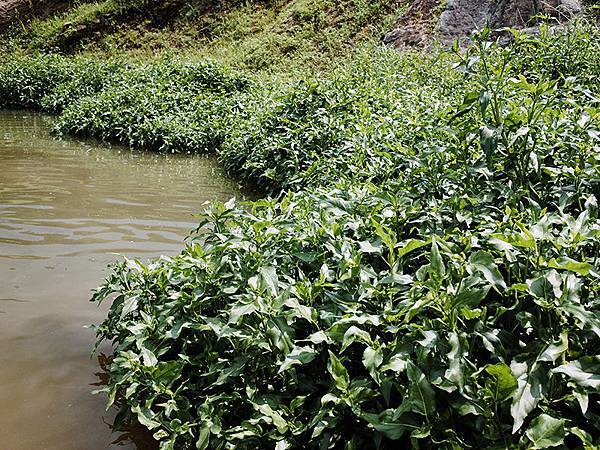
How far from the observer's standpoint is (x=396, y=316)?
2.12 metres

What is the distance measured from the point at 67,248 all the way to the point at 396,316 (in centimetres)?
347

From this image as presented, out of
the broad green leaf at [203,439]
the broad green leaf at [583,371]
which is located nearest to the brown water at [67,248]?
the broad green leaf at [203,439]

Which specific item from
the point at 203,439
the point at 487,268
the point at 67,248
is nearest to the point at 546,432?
the point at 487,268

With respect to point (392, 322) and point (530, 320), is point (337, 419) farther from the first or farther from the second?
point (530, 320)

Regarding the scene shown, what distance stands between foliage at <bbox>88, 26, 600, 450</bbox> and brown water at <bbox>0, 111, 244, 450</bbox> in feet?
1.17

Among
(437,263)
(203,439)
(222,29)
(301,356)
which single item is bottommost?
(203,439)

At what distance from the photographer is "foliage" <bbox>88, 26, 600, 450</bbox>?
1.88 m

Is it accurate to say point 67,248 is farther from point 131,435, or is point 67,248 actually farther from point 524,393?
point 524,393

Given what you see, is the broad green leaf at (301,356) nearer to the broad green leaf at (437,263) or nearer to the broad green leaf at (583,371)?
the broad green leaf at (437,263)

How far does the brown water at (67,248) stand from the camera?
8.68 feet

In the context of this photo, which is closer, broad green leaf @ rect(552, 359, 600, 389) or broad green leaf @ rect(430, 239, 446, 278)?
broad green leaf @ rect(552, 359, 600, 389)

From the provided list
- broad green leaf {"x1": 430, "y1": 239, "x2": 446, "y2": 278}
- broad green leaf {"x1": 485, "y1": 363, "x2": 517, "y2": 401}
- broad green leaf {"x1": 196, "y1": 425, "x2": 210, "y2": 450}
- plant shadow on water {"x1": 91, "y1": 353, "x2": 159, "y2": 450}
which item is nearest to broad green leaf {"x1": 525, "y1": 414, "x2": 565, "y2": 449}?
broad green leaf {"x1": 485, "y1": 363, "x2": 517, "y2": 401}

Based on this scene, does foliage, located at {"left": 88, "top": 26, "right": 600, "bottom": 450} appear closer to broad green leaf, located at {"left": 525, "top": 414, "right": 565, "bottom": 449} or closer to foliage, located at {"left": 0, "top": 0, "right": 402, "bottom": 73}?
broad green leaf, located at {"left": 525, "top": 414, "right": 565, "bottom": 449}

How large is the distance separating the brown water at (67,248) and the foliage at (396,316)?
357 mm
